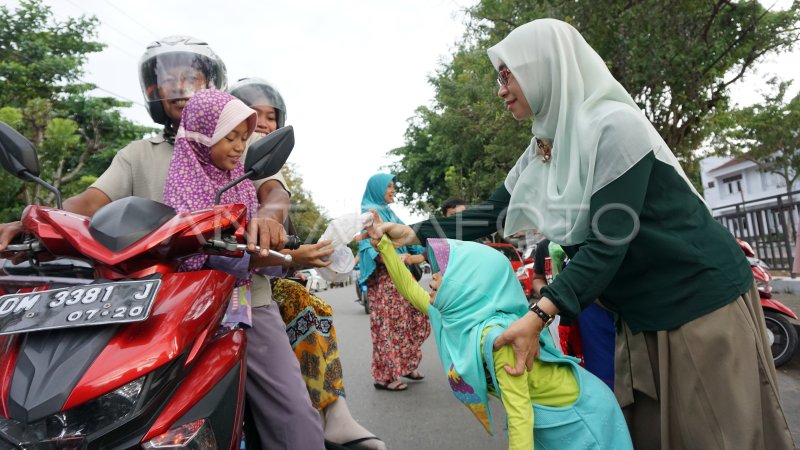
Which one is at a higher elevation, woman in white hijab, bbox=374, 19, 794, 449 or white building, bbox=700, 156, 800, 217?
woman in white hijab, bbox=374, 19, 794, 449

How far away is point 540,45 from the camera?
2.03 metres

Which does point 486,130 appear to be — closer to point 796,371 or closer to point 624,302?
point 796,371

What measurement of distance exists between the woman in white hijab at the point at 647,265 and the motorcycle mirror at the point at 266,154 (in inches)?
33.6

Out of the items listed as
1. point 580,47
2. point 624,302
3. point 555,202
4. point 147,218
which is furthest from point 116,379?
point 580,47

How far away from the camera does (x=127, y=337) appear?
4.65 feet

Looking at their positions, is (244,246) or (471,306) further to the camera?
(471,306)

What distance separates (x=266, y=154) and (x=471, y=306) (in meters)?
0.88

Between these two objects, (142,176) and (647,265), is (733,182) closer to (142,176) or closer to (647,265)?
(647,265)

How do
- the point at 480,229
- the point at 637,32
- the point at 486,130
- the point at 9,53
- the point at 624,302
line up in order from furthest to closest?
1. the point at 9,53
2. the point at 486,130
3. the point at 637,32
4. the point at 480,229
5. the point at 624,302

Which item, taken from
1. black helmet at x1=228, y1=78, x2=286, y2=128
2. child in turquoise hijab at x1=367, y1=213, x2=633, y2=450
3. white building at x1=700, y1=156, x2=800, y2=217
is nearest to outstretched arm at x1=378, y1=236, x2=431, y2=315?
child in turquoise hijab at x1=367, y1=213, x2=633, y2=450

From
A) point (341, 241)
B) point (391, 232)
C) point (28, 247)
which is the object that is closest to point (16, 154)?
point (28, 247)

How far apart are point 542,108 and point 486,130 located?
12.5 meters

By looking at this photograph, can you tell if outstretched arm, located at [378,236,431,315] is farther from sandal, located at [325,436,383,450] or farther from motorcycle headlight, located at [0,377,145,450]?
motorcycle headlight, located at [0,377,145,450]

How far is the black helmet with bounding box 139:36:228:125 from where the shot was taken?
8.17 ft
